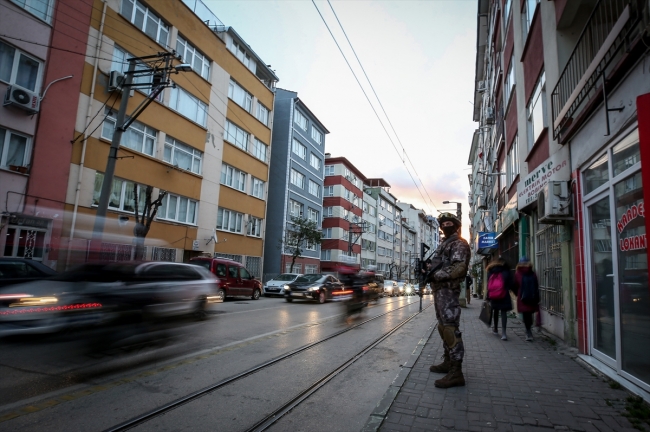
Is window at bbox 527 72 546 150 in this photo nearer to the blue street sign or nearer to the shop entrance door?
the shop entrance door

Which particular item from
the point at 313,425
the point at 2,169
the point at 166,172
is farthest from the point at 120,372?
the point at 166,172

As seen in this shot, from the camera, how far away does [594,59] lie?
6.01 meters

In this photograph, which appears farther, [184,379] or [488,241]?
[488,241]

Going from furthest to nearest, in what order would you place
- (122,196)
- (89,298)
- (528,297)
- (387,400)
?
(122,196)
(528,297)
(89,298)
(387,400)

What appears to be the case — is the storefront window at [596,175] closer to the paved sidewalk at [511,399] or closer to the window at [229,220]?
the paved sidewalk at [511,399]

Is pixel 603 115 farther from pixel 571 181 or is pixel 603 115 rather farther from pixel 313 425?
pixel 313 425

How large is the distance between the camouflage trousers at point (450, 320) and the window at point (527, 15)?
10354mm

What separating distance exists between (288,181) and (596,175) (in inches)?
1264

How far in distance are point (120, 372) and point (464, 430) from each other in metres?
4.17

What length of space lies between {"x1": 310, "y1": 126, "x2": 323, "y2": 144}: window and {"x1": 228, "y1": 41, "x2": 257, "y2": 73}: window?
11.9m

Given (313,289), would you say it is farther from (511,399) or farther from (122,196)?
(511,399)

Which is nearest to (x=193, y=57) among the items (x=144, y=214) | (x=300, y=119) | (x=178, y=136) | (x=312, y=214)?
(x=178, y=136)

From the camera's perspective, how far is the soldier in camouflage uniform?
4.85 metres

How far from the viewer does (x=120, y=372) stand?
5.16 m
